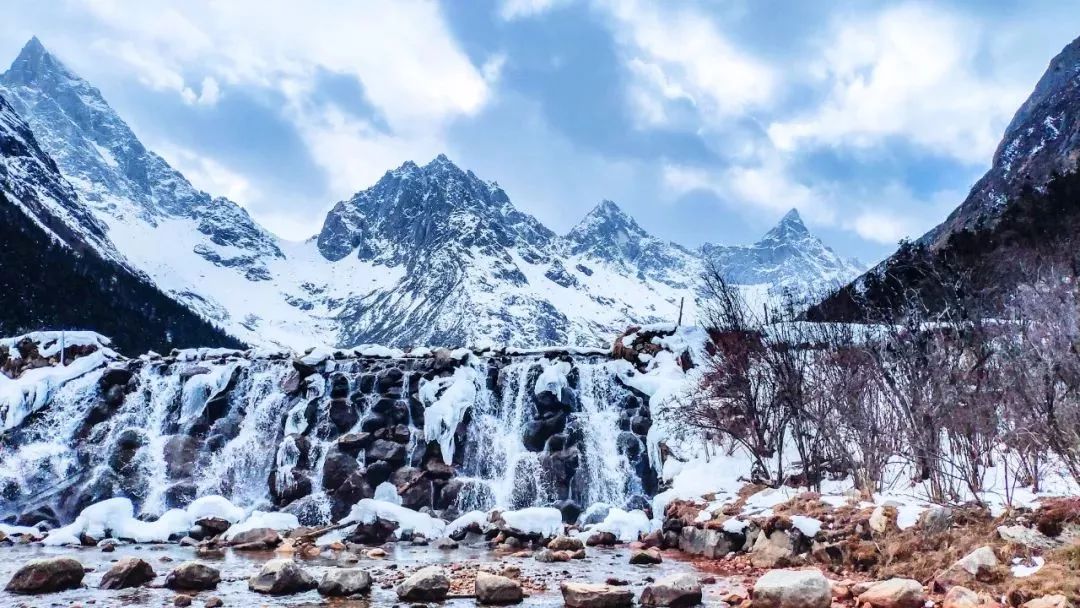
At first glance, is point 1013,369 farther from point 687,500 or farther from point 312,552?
point 312,552

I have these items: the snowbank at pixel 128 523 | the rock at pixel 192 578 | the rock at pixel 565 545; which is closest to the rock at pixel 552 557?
the rock at pixel 565 545

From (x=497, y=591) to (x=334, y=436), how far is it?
1913 centimetres

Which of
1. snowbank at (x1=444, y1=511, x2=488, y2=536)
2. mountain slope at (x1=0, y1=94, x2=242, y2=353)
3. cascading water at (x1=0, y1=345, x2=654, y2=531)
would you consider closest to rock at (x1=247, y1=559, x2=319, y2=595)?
snowbank at (x1=444, y1=511, x2=488, y2=536)

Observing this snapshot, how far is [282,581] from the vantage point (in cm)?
1295

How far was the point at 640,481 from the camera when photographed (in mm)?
27188

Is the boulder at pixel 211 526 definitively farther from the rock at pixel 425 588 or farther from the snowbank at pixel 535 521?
the rock at pixel 425 588

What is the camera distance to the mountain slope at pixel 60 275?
8919 centimetres

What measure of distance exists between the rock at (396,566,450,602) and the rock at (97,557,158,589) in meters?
5.29

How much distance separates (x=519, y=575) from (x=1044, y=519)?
372 inches

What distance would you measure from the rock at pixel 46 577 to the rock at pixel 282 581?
10.7 ft

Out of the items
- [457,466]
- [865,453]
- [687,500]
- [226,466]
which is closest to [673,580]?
[865,453]

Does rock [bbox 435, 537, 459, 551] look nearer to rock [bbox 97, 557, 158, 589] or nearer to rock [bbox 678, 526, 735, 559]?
rock [bbox 678, 526, 735, 559]

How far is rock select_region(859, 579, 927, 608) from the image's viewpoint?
9891mm

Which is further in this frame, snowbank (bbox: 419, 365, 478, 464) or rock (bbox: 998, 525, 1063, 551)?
snowbank (bbox: 419, 365, 478, 464)
